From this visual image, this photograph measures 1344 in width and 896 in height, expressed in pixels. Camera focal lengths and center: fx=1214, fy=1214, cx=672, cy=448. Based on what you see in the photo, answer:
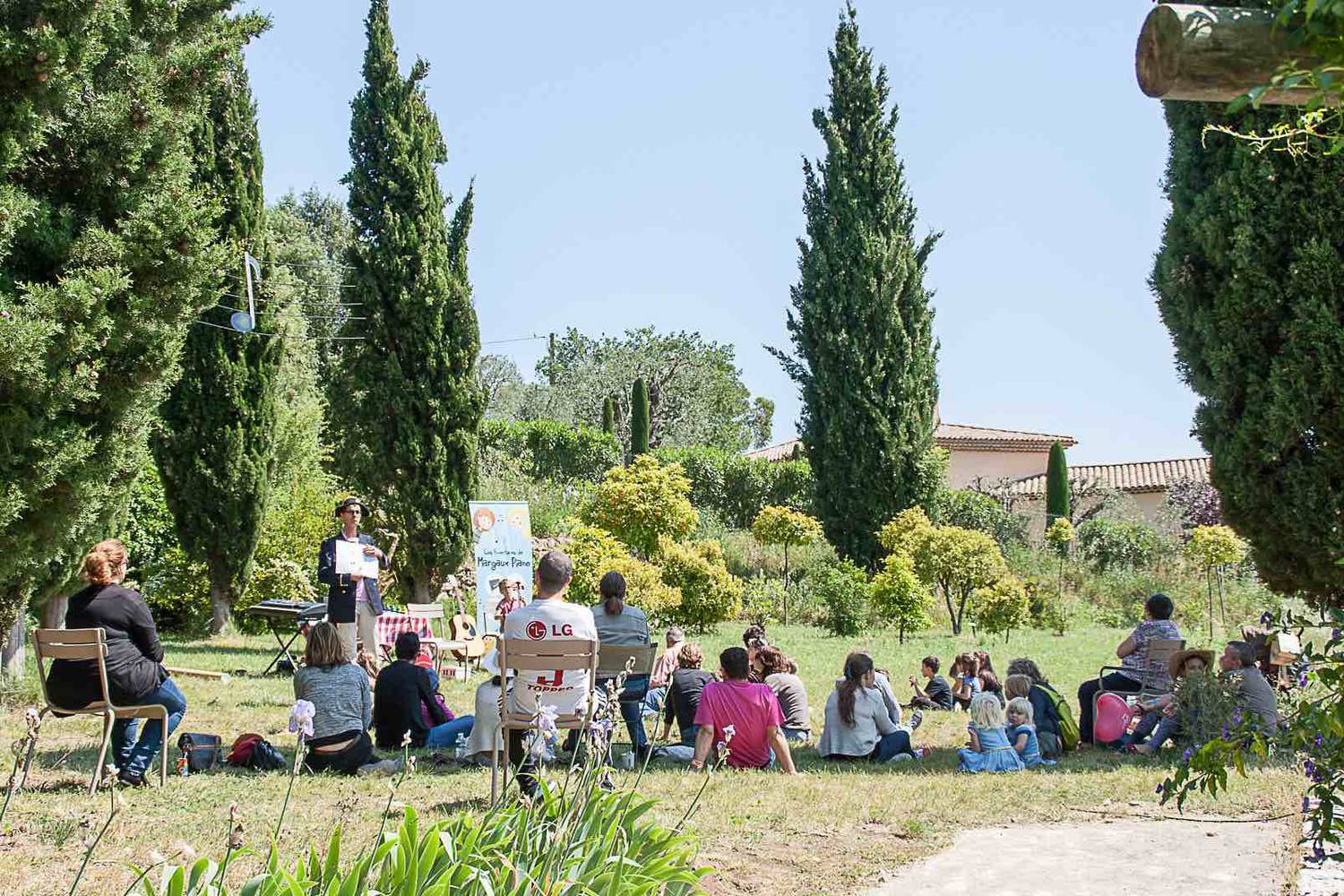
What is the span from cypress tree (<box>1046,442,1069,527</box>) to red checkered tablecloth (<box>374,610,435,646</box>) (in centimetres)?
2383

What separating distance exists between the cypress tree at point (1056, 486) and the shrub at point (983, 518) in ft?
13.3

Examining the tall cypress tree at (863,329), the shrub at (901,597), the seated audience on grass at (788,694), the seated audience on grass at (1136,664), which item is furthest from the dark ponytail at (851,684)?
the tall cypress tree at (863,329)

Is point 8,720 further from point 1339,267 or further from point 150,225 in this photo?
point 1339,267

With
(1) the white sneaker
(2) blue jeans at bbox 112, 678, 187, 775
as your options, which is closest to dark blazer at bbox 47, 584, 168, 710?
(2) blue jeans at bbox 112, 678, 187, 775

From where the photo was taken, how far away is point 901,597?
58.6ft

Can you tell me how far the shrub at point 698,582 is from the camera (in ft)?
58.3

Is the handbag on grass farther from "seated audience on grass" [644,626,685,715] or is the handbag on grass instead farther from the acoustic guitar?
the acoustic guitar

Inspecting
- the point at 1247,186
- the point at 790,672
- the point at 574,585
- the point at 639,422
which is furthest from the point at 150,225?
the point at 639,422

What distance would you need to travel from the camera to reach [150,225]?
8.38 metres

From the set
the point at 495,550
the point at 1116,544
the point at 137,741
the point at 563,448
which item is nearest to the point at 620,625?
the point at 137,741

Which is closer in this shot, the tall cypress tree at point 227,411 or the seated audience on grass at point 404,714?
the seated audience on grass at point 404,714

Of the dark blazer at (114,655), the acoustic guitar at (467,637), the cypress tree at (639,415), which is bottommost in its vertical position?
the acoustic guitar at (467,637)

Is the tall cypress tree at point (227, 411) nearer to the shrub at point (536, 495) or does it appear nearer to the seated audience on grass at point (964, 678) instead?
the shrub at point (536, 495)

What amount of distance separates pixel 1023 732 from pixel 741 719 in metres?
2.11
